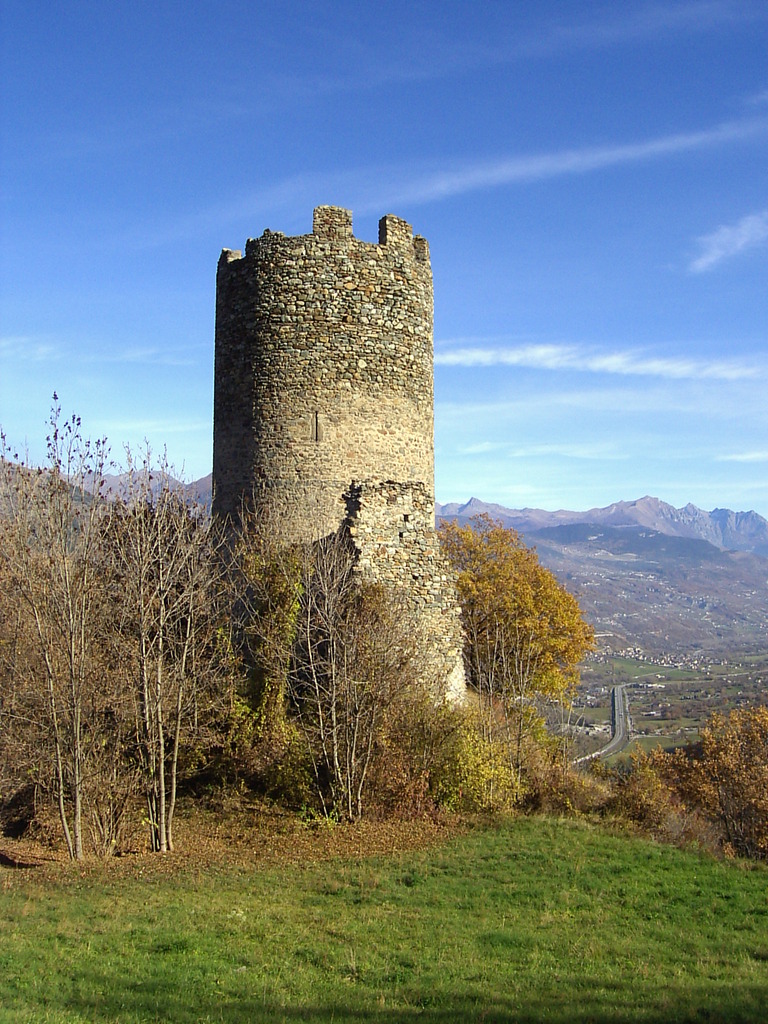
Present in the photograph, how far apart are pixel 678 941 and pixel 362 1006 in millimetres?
4701

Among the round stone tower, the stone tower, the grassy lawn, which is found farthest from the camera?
the round stone tower

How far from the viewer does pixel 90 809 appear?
15508 millimetres

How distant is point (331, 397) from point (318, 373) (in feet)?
2.01

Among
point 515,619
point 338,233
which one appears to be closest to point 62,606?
point 338,233

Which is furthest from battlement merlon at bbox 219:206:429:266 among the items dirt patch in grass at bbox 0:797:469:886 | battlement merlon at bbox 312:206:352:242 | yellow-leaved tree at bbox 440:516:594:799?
dirt patch in grass at bbox 0:797:469:886

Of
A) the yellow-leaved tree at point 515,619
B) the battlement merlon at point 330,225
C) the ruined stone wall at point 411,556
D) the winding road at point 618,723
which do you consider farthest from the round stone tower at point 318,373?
the winding road at point 618,723

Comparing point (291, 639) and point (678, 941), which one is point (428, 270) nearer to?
point (291, 639)

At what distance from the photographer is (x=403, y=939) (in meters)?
10.7

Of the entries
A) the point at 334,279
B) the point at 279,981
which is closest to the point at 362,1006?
the point at 279,981

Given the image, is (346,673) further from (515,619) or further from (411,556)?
(515,619)

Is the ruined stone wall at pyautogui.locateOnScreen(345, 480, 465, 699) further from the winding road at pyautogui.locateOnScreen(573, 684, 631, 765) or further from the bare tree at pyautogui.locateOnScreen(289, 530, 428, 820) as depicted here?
the winding road at pyautogui.locateOnScreen(573, 684, 631, 765)

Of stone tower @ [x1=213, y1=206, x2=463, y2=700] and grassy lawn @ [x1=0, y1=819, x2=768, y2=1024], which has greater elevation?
stone tower @ [x1=213, y1=206, x2=463, y2=700]

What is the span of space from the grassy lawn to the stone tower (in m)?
6.29

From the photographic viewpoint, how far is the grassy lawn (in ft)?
28.6
